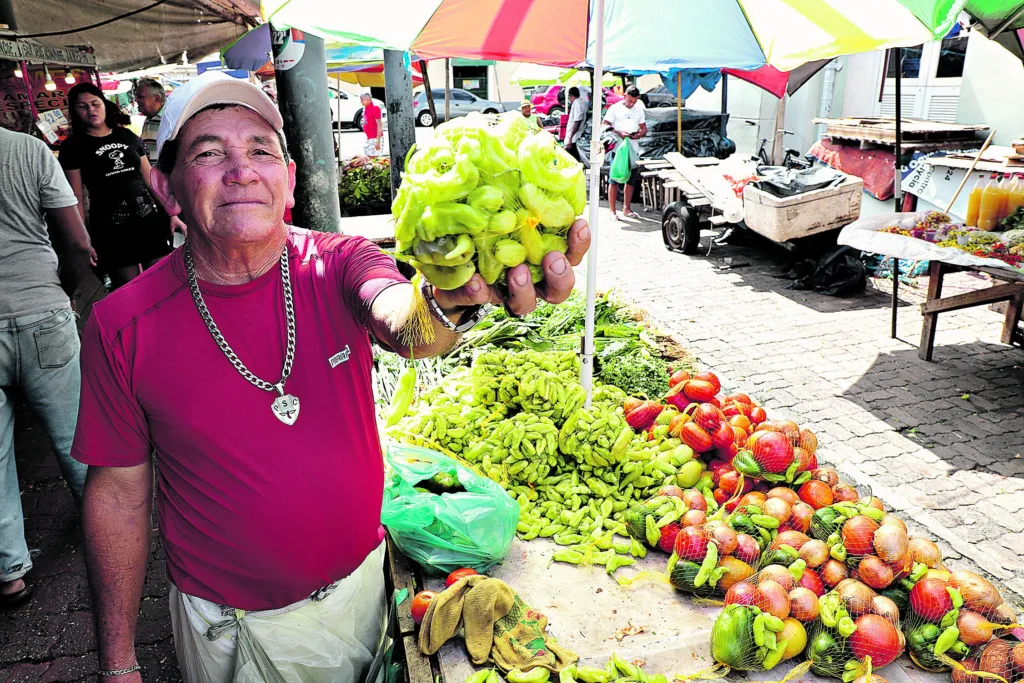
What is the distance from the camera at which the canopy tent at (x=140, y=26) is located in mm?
7148

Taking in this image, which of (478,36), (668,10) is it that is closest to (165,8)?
(478,36)

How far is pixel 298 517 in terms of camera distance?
1854 millimetres

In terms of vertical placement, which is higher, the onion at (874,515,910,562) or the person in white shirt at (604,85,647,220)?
the person in white shirt at (604,85,647,220)

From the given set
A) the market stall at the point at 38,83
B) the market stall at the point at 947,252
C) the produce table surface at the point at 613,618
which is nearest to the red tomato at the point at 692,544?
the produce table surface at the point at 613,618

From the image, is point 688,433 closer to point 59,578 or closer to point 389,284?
point 389,284

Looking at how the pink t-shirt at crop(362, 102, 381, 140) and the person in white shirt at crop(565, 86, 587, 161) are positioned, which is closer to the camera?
the person in white shirt at crop(565, 86, 587, 161)

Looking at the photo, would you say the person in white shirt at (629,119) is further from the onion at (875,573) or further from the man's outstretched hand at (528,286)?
the man's outstretched hand at (528,286)

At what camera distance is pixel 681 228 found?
984cm

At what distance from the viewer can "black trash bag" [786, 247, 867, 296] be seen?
798 centimetres

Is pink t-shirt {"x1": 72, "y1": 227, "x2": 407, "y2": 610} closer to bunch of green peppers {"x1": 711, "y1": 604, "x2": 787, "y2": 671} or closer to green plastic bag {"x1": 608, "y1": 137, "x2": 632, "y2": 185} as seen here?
bunch of green peppers {"x1": 711, "y1": 604, "x2": 787, "y2": 671}

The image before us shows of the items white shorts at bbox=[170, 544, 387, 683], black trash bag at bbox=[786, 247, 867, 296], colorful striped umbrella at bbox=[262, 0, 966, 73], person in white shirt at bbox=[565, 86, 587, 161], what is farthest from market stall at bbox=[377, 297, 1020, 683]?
person in white shirt at bbox=[565, 86, 587, 161]

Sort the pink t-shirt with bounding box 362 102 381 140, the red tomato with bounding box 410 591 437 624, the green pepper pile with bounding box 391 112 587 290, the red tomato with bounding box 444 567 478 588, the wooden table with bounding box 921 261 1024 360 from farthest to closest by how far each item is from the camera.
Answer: the pink t-shirt with bounding box 362 102 381 140 < the wooden table with bounding box 921 261 1024 360 < the red tomato with bounding box 444 567 478 588 < the red tomato with bounding box 410 591 437 624 < the green pepper pile with bounding box 391 112 587 290

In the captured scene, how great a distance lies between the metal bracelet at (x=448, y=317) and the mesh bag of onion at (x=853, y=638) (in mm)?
2008

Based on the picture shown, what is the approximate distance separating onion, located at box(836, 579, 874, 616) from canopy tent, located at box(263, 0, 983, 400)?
6.05 ft
